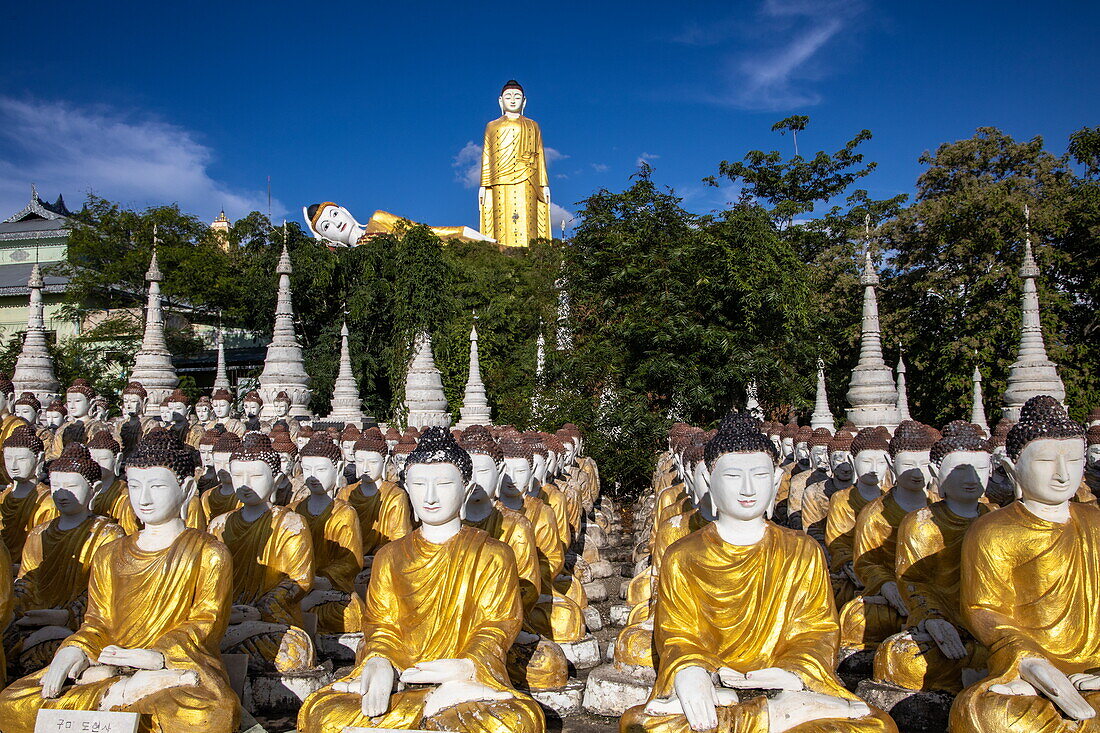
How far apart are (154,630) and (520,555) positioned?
2.74 m

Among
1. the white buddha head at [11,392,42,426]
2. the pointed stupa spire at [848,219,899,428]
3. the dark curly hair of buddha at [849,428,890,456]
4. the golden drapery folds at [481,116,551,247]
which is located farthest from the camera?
the golden drapery folds at [481,116,551,247]

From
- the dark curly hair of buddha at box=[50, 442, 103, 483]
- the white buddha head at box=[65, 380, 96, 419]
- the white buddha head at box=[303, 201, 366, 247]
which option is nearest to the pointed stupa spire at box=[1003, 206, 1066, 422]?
the dark curly hair of buddha at box=[50, 442, 103, 483]

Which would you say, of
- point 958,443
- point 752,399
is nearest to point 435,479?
point 958,443

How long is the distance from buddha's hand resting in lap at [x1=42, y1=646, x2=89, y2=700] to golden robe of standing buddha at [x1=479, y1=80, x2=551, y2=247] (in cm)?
4766

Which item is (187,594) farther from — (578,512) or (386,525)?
(578,512)

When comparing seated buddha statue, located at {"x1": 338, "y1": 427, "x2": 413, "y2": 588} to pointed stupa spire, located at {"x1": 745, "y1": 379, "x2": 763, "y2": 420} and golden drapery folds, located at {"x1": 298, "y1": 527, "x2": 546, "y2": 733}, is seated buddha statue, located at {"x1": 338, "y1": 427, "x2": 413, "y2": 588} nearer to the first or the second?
golden drapery folds, located at {"x1": 298, "y1": 527, "x2": 546, "y2": 733}

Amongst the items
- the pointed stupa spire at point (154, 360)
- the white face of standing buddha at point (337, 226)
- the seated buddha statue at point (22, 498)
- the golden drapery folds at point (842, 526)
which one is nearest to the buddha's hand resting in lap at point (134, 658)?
the seated buddha statue at point (22, 498)

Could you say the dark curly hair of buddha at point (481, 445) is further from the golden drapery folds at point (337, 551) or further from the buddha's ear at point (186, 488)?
the buddha's ear at point (186, 488)

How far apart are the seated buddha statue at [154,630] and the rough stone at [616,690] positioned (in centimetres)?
230

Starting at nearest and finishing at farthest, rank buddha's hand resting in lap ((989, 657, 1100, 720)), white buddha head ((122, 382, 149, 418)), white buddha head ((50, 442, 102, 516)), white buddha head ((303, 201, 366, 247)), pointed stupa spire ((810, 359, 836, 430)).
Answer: buddha's hand resting in lap ((989, 657, 1100, 720)) < white buddha head ((50, 442, 102, 516)) < white buddha head ((122, 382, 149, 418)) < pointed stupa spire ((810, 359, 836, 430)) < white buddha head ((303, 201, 366, 247))

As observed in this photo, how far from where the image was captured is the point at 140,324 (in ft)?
105

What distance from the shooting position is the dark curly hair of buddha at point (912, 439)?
705cm

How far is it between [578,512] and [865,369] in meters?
9.30

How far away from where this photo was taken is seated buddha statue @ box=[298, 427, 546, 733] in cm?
440
